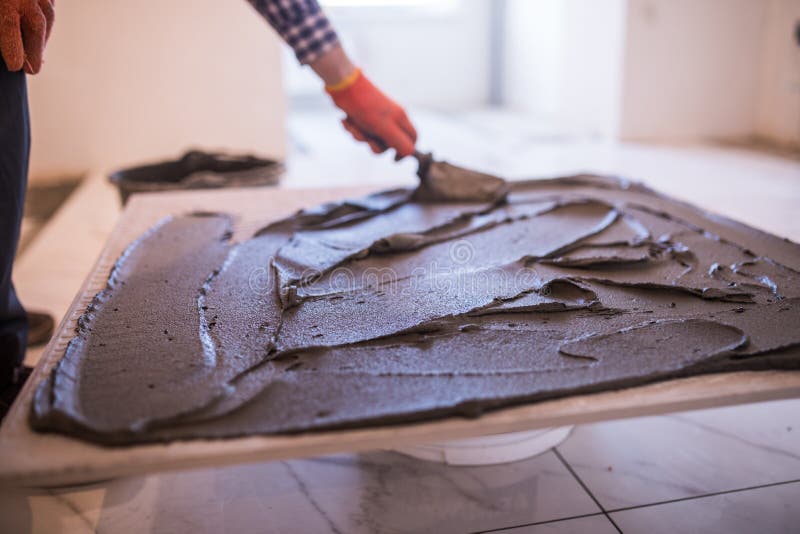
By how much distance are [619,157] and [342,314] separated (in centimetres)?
304

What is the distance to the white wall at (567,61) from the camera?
169 inches

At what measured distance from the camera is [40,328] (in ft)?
5.49

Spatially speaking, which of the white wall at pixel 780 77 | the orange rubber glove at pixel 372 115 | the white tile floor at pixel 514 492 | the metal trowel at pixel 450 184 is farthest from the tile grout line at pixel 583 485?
the white wall at pixel 780 77

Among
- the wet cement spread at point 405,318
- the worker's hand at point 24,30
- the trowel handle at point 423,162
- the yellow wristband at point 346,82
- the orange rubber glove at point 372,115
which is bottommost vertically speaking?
the wet cement spread at point 405,318

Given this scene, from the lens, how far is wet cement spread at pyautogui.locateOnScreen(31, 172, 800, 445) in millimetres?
807

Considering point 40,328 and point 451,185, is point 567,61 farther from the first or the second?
point 40,328

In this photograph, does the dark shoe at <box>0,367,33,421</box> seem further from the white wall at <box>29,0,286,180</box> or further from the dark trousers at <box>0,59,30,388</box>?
the white wall at <box>29,0,286,180</box>

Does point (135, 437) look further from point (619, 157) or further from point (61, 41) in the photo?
point (619, 157)

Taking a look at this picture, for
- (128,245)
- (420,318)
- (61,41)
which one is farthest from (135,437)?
(61,41)

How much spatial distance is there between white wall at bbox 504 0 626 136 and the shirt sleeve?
3119 mm

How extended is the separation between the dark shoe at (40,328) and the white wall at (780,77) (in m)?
3.79

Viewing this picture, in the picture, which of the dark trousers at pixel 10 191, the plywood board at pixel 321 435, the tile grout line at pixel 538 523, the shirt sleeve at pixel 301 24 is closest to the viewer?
the plywood board at pixel 321 435

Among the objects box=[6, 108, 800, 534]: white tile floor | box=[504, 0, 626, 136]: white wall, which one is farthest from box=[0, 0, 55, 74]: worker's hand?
box=[504, 0, 626, 136]: white wall

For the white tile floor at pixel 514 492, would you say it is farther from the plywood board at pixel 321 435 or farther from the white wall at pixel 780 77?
the white wall at pixel 780 77
